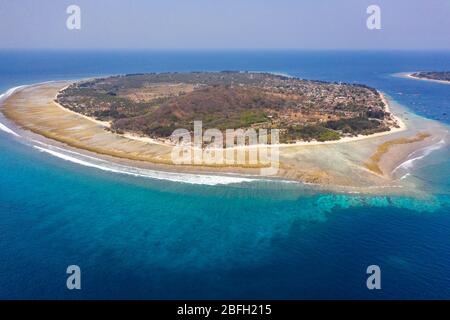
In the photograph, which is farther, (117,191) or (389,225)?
(117,191)

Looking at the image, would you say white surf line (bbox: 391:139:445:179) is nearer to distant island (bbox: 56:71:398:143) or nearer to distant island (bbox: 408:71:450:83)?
distant island (bbox: 56:71:398:143)

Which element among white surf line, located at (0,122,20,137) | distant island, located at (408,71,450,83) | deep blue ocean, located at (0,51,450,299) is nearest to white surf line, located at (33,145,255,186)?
deep blue ocean, located at (0,51,450,299)

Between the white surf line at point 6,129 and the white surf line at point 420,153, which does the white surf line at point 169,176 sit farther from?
the white surf line at point 6,129

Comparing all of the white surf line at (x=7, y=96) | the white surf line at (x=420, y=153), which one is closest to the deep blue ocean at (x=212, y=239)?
the white surf line at (x=420, y=153)

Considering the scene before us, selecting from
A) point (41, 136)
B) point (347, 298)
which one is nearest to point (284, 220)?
point (347, 298)

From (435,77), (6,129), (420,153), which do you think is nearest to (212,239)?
(420,153)

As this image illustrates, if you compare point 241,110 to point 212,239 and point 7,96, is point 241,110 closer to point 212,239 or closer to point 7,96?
point 212,239

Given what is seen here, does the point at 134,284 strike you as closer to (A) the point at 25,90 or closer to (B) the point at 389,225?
(B) the point at 389,225
